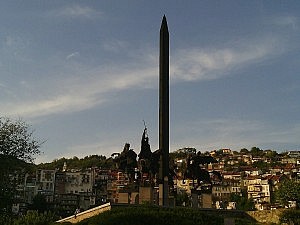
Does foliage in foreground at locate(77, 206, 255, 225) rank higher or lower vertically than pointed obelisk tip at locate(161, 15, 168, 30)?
lower

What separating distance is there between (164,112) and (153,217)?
11917 mm

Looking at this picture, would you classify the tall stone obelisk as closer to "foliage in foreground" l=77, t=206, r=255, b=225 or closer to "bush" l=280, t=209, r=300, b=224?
"foliage in foreground" l=77, t=206, r=255, b=225

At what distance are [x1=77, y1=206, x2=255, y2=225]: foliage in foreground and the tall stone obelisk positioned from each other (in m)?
4.51

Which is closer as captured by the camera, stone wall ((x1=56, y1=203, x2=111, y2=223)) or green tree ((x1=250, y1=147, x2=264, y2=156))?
stone wall ((x1=56, y1=203, x2=111, y2=223))

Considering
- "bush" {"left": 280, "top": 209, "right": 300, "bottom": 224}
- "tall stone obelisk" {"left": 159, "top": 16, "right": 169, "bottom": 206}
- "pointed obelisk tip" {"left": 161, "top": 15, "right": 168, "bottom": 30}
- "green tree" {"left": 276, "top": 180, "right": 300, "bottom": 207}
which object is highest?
"pointed obelisk tip" {"left": 161, "top": 15, "right": 168, "bottom": 30}

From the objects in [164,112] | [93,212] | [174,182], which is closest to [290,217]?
[164,112]

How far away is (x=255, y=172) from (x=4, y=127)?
10211 cm

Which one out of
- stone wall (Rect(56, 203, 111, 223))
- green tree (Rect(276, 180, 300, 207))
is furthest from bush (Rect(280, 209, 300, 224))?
green tree (Rect(276, 180, 300, 207))

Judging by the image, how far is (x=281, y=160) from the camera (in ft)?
480

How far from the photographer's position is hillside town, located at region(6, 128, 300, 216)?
36.7 meters

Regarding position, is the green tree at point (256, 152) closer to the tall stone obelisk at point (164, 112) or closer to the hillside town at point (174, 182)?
the hillside town at point (174, 182)

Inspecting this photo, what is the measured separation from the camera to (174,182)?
7738 cm

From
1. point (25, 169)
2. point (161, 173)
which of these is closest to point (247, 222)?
point (161, 173)

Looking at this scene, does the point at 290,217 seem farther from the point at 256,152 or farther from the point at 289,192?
the point at 256,152
